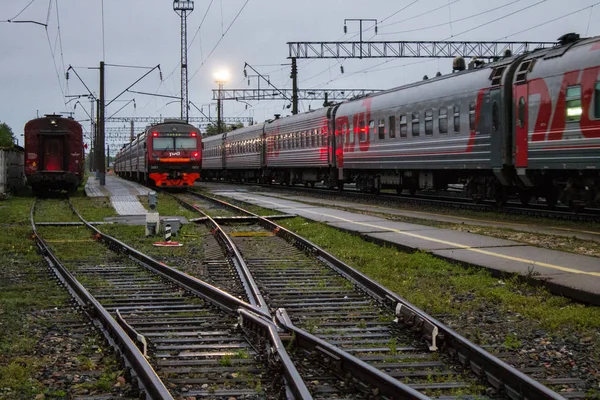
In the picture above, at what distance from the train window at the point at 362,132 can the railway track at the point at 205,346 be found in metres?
17.1

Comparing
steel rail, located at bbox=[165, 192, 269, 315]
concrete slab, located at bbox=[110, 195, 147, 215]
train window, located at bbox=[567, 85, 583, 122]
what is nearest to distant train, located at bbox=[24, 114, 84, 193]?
concrete slab, located at bbox=[110, 195, 147, 215]

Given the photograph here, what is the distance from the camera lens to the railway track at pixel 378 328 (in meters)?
5.04

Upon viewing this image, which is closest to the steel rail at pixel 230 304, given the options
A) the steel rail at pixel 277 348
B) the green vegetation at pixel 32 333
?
the steel rail at pixel 277 348

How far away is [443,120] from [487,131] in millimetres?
2430

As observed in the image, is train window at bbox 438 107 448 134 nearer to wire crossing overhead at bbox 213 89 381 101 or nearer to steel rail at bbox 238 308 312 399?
steel rail at bbox 238 308 312 399

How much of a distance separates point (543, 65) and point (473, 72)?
339 cm

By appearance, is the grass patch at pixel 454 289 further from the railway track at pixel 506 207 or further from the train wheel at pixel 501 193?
the train wheel at pixel 501 193

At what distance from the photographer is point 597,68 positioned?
1419 centimetres

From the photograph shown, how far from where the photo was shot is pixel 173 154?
34219mm

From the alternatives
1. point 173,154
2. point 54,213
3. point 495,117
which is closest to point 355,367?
point 495,117

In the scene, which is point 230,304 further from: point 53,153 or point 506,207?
point 53,153

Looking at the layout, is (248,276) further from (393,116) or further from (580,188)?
(393,116)

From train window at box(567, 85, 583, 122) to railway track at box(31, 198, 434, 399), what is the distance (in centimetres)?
897

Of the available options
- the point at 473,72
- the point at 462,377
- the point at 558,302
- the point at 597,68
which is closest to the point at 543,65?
the point at 597,68
